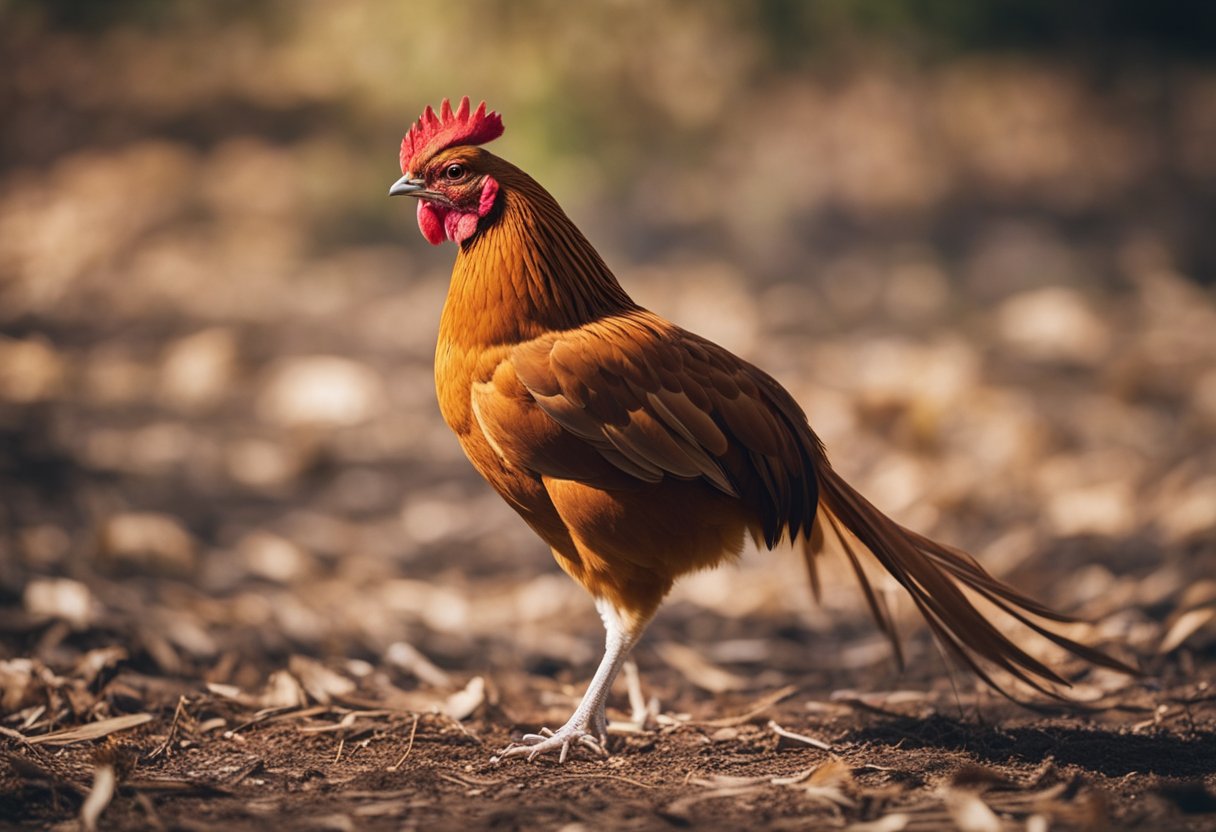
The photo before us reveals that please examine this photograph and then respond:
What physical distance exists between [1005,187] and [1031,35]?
120 cm

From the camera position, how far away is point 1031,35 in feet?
26.5

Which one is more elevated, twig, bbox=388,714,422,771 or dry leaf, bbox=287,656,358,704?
dry leaf, bbox=287,656,358,704

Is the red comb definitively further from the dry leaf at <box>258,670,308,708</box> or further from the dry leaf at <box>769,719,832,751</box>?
the dry leaf at <box>769,719,832,751</box>

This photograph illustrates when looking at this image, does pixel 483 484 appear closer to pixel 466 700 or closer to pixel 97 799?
pixel 466 700

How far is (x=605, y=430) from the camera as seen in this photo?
2416 mm

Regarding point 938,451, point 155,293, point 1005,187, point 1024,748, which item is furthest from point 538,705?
point 1005,187

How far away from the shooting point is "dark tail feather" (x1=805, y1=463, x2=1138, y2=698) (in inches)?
101

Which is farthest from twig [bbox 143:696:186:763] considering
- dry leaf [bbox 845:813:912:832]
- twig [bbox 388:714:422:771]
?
dry leaf [bbox 845:813:912:832]

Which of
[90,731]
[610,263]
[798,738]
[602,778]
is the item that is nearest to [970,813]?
[798,738]

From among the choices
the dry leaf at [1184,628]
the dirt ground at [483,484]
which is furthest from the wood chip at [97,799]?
the dry leaf at [1184,628]

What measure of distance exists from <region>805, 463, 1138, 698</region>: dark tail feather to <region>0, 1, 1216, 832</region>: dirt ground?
0.23m

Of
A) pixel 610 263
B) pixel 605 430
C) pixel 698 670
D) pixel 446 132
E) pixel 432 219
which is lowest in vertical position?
pixel 698 670

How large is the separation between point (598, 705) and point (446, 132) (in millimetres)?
1470

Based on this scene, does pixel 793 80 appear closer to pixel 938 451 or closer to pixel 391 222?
pixel 391 222
